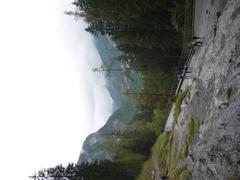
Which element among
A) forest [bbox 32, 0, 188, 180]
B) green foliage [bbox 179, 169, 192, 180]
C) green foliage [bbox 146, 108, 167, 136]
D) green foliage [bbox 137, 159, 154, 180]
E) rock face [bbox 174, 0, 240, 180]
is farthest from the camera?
green foliage [bbox 146, 108, 167, 136]

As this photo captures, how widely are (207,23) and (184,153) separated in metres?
9.20

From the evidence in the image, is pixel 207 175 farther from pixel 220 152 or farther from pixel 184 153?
pixel 184 153

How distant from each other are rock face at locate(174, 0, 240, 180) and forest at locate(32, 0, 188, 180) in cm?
914

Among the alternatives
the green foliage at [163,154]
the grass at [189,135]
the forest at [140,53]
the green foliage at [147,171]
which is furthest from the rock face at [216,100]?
the green foliage at [147,171]

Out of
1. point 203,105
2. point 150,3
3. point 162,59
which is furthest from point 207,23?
point 162,59

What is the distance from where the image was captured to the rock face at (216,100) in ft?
47.9

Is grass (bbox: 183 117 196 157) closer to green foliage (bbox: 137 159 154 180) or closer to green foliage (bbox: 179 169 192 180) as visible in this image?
green foliage (bbox: 179 169 192 180)

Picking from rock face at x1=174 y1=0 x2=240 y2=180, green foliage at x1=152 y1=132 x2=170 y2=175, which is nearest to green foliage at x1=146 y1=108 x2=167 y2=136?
green foliage at x1=152 y1=132 x2=170 y2=175

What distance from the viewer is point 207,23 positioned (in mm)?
24531

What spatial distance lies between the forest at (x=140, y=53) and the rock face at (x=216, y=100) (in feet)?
30.0

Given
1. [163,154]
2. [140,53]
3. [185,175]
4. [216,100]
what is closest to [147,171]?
[163,154]

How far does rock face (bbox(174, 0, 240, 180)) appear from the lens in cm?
1461

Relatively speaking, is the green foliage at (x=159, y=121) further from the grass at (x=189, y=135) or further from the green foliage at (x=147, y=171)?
the grass at (x=189, y=135)

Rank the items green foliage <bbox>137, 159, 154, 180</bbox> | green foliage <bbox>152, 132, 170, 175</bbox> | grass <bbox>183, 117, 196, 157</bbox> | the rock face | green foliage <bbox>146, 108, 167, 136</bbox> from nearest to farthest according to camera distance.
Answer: the rock face, grass <bbox>183, 117, 196, 157</bbox>, green foliage <bbox>152, 132, 170, 175</bbox>, green foliage <bbox>137, 159, 154, 180</bbox>, green foliage <bbox>146, 108, 167, 136</bbox>
